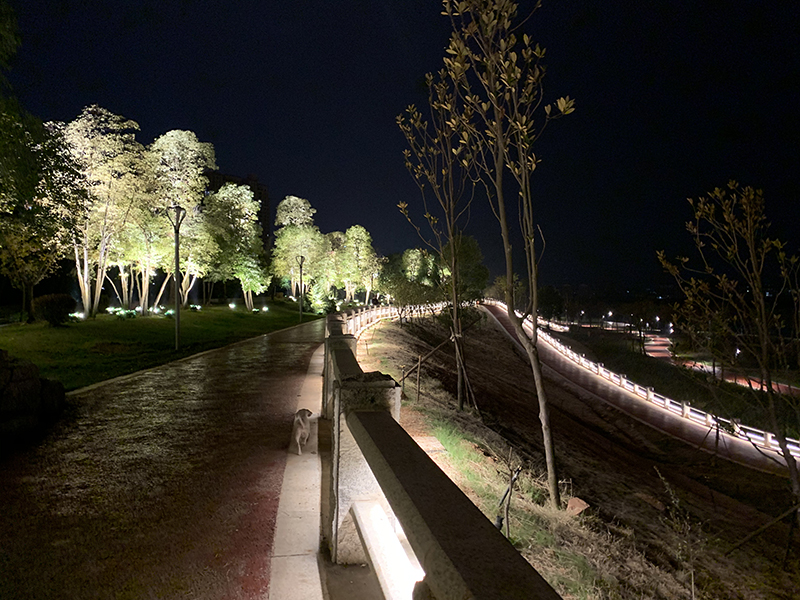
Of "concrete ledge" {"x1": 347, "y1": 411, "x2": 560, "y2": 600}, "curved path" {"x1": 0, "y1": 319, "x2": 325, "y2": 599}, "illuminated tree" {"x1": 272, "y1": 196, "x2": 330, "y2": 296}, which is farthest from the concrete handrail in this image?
"illuminated tree" {"x1": 272, "y1": 196, "x2": 330, "y2": 296}

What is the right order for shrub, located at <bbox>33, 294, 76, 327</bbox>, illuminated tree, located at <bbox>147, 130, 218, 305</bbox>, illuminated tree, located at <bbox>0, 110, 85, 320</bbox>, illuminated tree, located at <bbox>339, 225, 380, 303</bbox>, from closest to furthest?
illuminated tree, located at <bbox>0, 110, 85, 320</bbox> < shrub, located at <bbox>33, 294, 76, 327</bbox> < illuminated tree, located at <bbox>147, 130, 218, 305</bbox> < illuminated tree, located at <bbox>339, 225, 380, 303</bbox>

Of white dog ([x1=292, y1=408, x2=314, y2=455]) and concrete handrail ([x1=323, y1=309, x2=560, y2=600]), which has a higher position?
concrete handrail ([x1=323, y1=309, x2=560, y2=600])

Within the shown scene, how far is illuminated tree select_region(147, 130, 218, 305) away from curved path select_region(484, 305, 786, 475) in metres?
25.5

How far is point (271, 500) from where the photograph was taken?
5.21 m

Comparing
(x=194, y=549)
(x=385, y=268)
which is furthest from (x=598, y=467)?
(x=385, y=268)

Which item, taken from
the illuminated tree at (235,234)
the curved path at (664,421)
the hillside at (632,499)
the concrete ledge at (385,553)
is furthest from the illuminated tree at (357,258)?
the concrete ledge at (385,553)

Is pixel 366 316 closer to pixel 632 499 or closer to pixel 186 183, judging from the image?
pixel 186 183

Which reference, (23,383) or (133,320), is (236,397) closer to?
(23,383)

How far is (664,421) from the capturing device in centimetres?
2241

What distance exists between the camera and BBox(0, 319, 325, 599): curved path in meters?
3.77

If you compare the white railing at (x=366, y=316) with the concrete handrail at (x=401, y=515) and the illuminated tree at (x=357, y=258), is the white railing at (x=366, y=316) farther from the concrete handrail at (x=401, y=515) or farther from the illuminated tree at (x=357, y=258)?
the illuminated tree at (x=357, y=258)

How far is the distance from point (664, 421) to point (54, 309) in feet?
88.9

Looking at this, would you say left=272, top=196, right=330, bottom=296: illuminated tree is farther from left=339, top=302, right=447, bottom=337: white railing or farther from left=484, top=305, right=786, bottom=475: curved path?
left=484, top=305, right=786, bottom=475: curved path

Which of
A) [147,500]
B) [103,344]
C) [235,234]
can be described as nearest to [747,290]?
[147,500]
